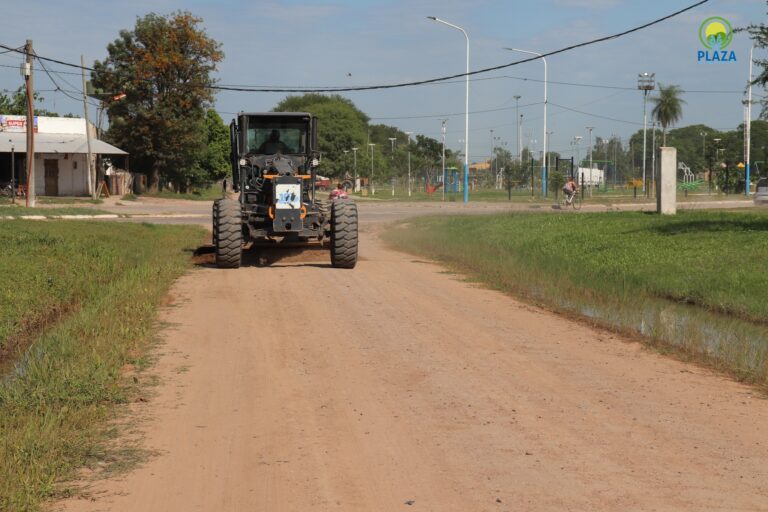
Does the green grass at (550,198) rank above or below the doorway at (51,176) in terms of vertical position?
below

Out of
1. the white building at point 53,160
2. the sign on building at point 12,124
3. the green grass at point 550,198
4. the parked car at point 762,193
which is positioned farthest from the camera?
the sign on building at point 12,124

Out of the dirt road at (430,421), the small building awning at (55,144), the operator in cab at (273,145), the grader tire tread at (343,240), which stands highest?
the small building awning at (55,144)

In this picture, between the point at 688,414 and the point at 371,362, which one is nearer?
the point at 688,414

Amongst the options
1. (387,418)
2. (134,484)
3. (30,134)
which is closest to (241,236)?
(387,418)

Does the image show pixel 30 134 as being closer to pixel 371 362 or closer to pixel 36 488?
pixel 371 362

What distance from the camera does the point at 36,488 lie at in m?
6.28

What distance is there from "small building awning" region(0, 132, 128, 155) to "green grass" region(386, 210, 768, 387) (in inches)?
1228

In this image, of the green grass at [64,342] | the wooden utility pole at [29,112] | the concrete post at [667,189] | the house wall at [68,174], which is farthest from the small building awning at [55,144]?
the green grass at [64,342]

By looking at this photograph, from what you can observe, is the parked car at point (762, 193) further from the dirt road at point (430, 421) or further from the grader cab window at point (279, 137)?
the dirt road at point (430, 421)

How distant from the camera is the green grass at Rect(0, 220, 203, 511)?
22.7 feet

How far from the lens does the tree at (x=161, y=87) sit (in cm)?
6262

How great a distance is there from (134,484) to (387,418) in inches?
91.3

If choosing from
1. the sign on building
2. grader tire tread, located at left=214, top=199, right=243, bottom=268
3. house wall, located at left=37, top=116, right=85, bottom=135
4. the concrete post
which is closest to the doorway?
the sign on building

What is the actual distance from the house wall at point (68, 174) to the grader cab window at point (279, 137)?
4163cm
